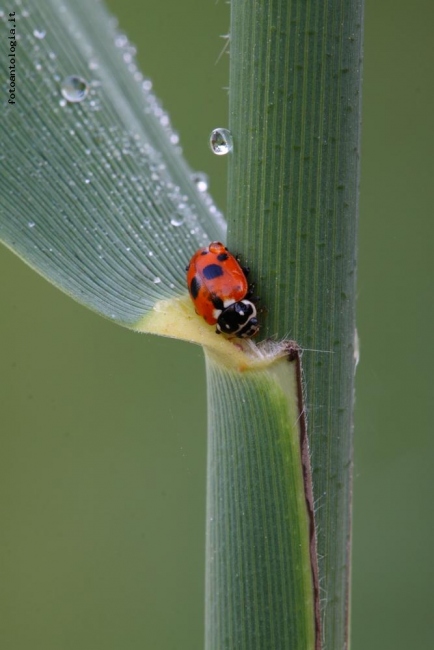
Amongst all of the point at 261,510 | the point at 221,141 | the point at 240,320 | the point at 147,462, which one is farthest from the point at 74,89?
the point at 147,462

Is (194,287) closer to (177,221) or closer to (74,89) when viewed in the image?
(177,221)

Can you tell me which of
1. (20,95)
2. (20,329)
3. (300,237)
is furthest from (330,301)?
(20,329)

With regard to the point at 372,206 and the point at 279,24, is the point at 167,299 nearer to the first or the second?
the point at 279,24

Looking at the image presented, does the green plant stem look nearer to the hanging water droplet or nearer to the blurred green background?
the hanging water droplet

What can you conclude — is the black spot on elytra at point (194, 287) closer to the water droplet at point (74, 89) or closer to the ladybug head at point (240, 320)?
the ladybug head at point (240, 320)

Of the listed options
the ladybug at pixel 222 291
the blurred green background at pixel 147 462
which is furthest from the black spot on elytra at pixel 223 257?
the blurred green background at pixel 147 462
